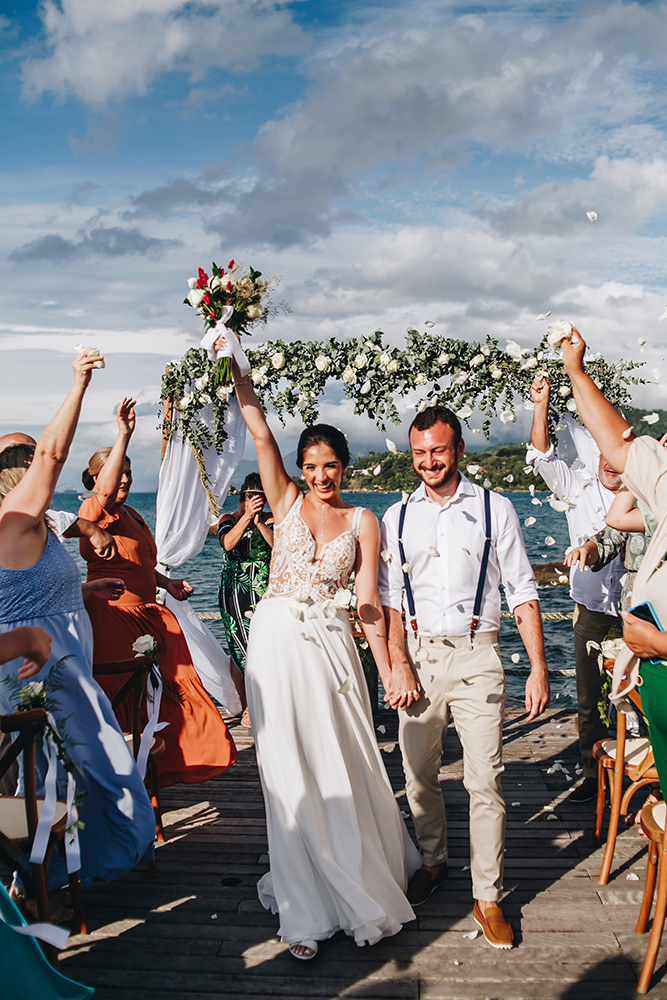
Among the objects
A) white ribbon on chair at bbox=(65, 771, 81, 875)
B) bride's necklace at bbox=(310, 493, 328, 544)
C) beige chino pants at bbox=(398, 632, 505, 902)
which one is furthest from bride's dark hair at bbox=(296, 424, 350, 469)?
white ribbon on chair at bbox=(65, 771, 81, 875)

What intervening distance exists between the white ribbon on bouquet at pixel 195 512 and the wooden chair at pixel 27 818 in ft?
9.93

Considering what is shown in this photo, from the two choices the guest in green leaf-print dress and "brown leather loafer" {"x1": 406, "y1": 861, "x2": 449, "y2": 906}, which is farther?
the guest in green leaf-print dress

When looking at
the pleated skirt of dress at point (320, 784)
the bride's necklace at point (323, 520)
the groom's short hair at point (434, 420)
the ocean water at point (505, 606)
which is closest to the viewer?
the pleated skirt of dress at point (320, 784)

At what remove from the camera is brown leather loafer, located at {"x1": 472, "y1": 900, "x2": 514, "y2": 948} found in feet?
10.0

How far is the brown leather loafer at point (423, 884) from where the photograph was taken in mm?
3432

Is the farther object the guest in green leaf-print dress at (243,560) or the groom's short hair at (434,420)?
the guest in green leaf-print dress at (243,560)

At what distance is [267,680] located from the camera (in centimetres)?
A: 323

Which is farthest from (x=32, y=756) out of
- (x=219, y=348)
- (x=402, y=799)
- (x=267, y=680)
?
(x=402, y=799)

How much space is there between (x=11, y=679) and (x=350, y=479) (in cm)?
227

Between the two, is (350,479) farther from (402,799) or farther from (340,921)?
(340,921)

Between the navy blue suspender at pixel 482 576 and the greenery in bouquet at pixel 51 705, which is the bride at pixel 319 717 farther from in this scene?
the greenery in bouquet at pixel 51 705

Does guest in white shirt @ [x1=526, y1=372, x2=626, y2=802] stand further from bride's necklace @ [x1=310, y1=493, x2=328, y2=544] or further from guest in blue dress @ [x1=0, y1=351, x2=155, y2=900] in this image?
guest in blue dress @ [x1=0, y1=351, x2=155, y2=900]

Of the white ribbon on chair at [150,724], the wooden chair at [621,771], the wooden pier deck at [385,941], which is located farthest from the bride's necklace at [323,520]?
the wooden pier deck at [385,941]

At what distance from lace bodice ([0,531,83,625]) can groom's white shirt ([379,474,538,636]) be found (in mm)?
1618
